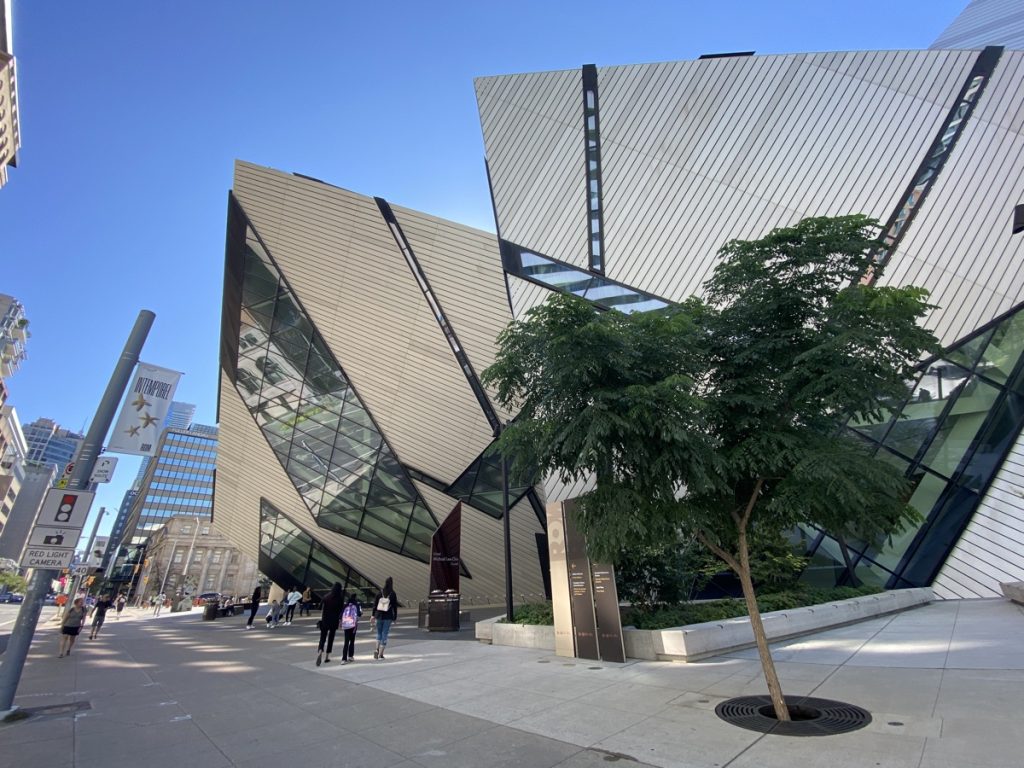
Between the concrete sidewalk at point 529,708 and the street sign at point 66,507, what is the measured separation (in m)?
2.62

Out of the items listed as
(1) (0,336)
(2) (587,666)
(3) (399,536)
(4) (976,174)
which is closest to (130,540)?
(1) (0,336)

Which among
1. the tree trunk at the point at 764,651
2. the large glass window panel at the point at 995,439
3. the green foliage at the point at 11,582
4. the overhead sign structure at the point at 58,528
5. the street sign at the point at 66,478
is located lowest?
the tree trunk at the point at 764,651

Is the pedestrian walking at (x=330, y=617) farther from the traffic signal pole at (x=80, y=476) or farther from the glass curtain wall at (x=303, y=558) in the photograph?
the glass curtain wall at (x=303, y=558)

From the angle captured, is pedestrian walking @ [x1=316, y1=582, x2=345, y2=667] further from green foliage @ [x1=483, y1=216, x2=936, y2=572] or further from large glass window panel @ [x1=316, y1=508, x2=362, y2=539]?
large glass window panel @ [x1=316, y1=508, x2=362, y2=539]

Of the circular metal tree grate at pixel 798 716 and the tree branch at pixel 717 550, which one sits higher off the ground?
the tree branch at pixel 717 550

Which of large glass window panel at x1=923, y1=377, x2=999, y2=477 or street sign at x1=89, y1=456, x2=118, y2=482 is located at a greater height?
large glass window panel at x1=923, y1=377, x2=999, y2=477

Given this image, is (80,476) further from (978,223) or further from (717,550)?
(978,223)

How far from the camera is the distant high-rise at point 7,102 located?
194 ft

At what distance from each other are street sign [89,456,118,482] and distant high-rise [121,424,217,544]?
120 meters

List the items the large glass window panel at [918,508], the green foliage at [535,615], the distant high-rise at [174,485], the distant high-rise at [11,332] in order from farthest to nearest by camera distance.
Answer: the distant high-rise at [174,485] → the distant high-rise at [11,332] → the large glass window panel at [918,508] → the green foliage at [535,615]

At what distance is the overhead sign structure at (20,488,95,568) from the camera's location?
284 inches

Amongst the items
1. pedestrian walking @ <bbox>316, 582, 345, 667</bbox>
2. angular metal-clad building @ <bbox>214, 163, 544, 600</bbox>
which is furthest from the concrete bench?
pedestrian walking @ <bbox>316, 582, 345, 667</bbox>

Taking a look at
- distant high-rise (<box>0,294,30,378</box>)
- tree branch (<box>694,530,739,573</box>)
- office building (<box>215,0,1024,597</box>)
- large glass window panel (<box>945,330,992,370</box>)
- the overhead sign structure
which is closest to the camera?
tree branch (<box>694,530,739,573</box>)

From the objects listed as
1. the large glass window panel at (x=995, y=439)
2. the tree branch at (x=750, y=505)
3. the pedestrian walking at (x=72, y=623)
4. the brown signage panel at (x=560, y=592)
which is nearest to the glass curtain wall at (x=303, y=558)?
the pedestrian walking at (x=72, y=623)
